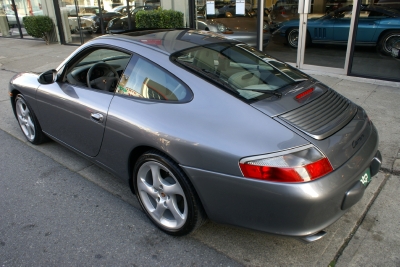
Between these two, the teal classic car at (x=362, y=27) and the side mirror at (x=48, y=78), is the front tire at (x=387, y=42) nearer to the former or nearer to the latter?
the teal classic car at (x=362, y=27)

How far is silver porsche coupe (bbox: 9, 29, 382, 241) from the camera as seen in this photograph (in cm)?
201

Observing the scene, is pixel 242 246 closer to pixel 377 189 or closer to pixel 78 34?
pixel 377 189

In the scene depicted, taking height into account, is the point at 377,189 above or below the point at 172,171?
below

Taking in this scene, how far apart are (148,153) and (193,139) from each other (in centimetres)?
47

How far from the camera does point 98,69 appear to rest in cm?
356

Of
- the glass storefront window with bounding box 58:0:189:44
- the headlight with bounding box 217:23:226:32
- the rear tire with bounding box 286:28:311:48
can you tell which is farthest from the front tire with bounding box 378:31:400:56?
the glass storefront window with bounding box 58:0:189:44

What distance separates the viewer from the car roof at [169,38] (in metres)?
2.80

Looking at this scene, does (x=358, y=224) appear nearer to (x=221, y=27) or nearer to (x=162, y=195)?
(x=162, y=195)

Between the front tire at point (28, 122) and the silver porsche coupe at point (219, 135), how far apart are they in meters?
0.87

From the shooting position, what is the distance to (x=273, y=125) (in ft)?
6.93

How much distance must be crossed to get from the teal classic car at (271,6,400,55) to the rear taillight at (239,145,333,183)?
5886mm

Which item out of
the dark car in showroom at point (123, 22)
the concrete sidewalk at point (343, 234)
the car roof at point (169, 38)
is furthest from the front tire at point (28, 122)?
the dark car in showroom at point (123, 22)

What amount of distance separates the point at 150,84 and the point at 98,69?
118cm

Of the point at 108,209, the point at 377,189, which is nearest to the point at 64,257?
the point at 108,209
